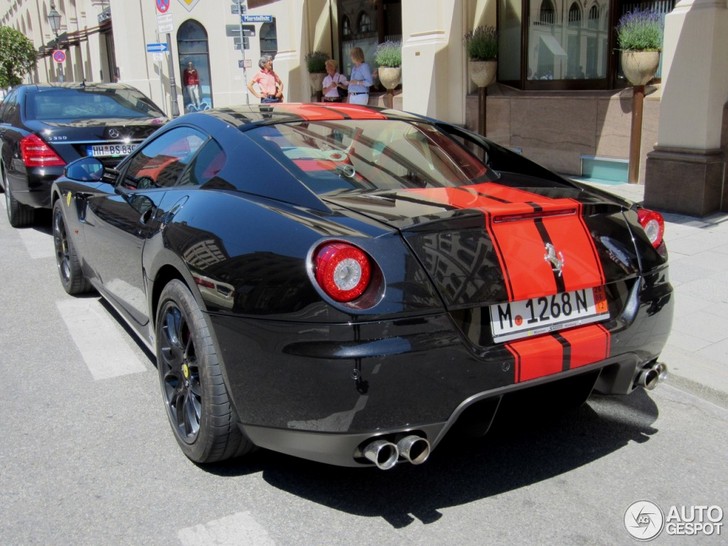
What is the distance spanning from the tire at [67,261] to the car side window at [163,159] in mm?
1399

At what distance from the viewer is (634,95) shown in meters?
9.36

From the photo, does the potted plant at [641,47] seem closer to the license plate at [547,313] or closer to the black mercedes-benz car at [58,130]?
the black mercedes-benz car at [58,130]

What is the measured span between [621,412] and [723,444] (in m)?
0.49

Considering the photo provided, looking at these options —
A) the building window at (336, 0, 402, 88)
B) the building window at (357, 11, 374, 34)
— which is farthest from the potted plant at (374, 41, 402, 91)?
the building window at (357, 11, 374, 34)

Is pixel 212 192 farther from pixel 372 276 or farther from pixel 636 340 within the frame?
pixel 636 340

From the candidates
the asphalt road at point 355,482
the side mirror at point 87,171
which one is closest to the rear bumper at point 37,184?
the side mirror at point 87,171

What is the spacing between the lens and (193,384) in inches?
127

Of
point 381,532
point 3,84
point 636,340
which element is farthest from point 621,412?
point 3,84

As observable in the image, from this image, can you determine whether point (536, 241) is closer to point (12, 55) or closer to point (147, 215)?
point (147, 215)

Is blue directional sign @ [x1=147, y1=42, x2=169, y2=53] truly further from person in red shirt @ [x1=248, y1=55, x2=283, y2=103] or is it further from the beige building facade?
person in red shirt @ [x1=248, y1=55, x2=283, y2=103]

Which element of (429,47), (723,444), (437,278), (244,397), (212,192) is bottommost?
(723,444)

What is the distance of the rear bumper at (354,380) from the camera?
2.54m

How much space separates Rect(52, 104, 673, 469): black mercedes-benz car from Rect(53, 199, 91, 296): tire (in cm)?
223

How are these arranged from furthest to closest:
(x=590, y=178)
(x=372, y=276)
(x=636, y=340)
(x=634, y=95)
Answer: (x=590, y=178)
(x=634, y=95)
(x=636, y=340)
(x=372, y=276)
